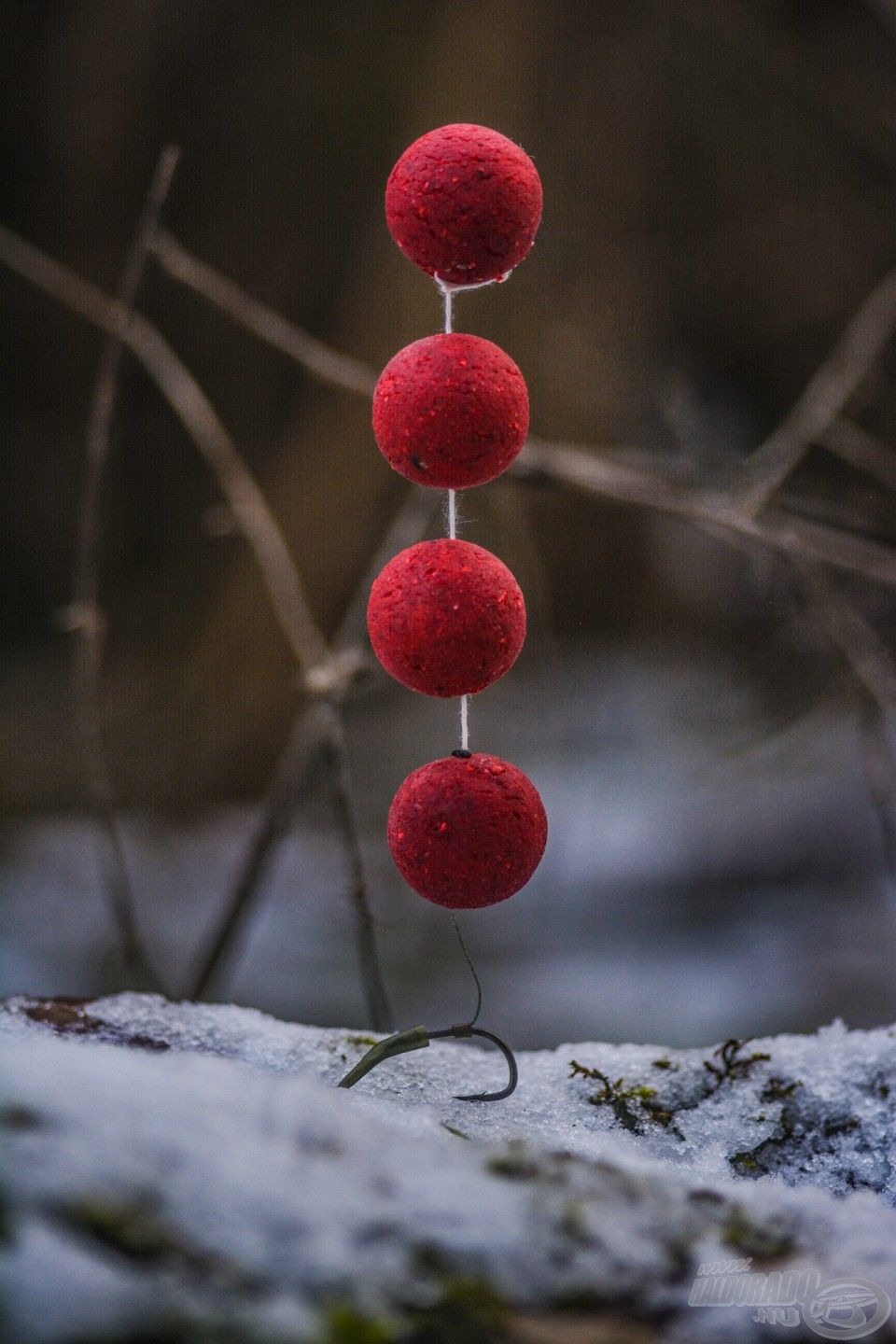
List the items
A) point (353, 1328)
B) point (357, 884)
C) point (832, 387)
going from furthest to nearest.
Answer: point (832, 387) → point (357, 884) → point (353, 1328)

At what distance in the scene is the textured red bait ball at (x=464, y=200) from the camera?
1.23 ft

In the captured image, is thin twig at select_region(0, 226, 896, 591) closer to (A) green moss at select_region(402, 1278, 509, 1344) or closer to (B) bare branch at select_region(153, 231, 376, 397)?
(B) bare branch at select_region(153, 231, 376, 397)

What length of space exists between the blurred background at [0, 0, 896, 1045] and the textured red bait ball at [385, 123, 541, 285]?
566 mm

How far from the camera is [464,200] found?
376mm

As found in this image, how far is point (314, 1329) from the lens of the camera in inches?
9.7

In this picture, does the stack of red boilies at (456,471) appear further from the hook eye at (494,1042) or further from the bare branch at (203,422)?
the bare branch at (203,422)

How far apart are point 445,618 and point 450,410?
2.8 inches

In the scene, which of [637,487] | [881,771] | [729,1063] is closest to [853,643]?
[637,487]

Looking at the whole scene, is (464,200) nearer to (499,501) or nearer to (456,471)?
(456,471)

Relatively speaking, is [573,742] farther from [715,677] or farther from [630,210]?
[630,210]

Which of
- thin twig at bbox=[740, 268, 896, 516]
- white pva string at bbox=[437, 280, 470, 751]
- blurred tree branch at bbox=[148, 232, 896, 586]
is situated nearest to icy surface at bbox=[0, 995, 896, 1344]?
white pva string at bbox=[437, 280, 470, 751]

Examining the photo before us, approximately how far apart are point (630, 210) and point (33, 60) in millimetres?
553

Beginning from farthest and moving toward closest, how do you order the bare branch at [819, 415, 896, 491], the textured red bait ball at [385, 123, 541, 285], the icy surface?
the bare branch at [819, 415, 896, 491] → the textured red bait ball at [385, 123, 541, 285] → the icy surface

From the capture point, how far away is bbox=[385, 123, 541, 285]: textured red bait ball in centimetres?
38
